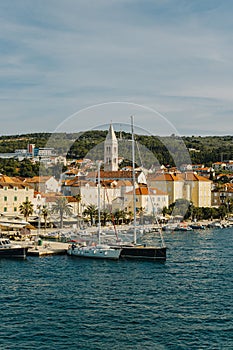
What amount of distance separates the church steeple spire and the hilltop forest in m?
0.50

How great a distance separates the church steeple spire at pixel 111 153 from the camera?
29.6 m

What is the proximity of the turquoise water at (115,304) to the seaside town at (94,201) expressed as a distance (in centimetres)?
450

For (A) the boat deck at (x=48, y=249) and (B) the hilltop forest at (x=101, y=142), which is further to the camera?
(B) the hilltop forest at (x=101, y=142)

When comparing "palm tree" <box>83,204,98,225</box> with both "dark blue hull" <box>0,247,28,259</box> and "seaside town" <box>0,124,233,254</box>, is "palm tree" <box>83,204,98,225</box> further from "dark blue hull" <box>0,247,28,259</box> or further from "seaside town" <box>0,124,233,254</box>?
"dark blue hull" <box>0,247,28,259</box>

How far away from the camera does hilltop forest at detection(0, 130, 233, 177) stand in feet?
112

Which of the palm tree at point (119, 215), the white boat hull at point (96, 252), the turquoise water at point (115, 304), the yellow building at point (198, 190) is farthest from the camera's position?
the yellow building at point (198, 190)

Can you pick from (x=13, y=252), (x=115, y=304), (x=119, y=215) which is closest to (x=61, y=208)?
(x=119, y=215)

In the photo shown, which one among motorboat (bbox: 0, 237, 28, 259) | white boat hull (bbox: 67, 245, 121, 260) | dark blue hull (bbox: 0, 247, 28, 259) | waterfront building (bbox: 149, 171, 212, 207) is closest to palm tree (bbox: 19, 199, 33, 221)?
waterfront building (bbox: 149, 171, 212, 207)

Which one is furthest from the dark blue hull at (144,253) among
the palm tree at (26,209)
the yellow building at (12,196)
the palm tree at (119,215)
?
the yellow building at (12,196)

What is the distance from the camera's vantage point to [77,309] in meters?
18.2

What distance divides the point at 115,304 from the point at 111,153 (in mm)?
13959

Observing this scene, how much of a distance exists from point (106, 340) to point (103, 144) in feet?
59.0

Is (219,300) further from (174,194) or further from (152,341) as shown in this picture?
(174,194)

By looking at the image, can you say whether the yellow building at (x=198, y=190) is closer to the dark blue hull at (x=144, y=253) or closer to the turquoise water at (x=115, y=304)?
the dark blue hull at (x=144, y=253)
